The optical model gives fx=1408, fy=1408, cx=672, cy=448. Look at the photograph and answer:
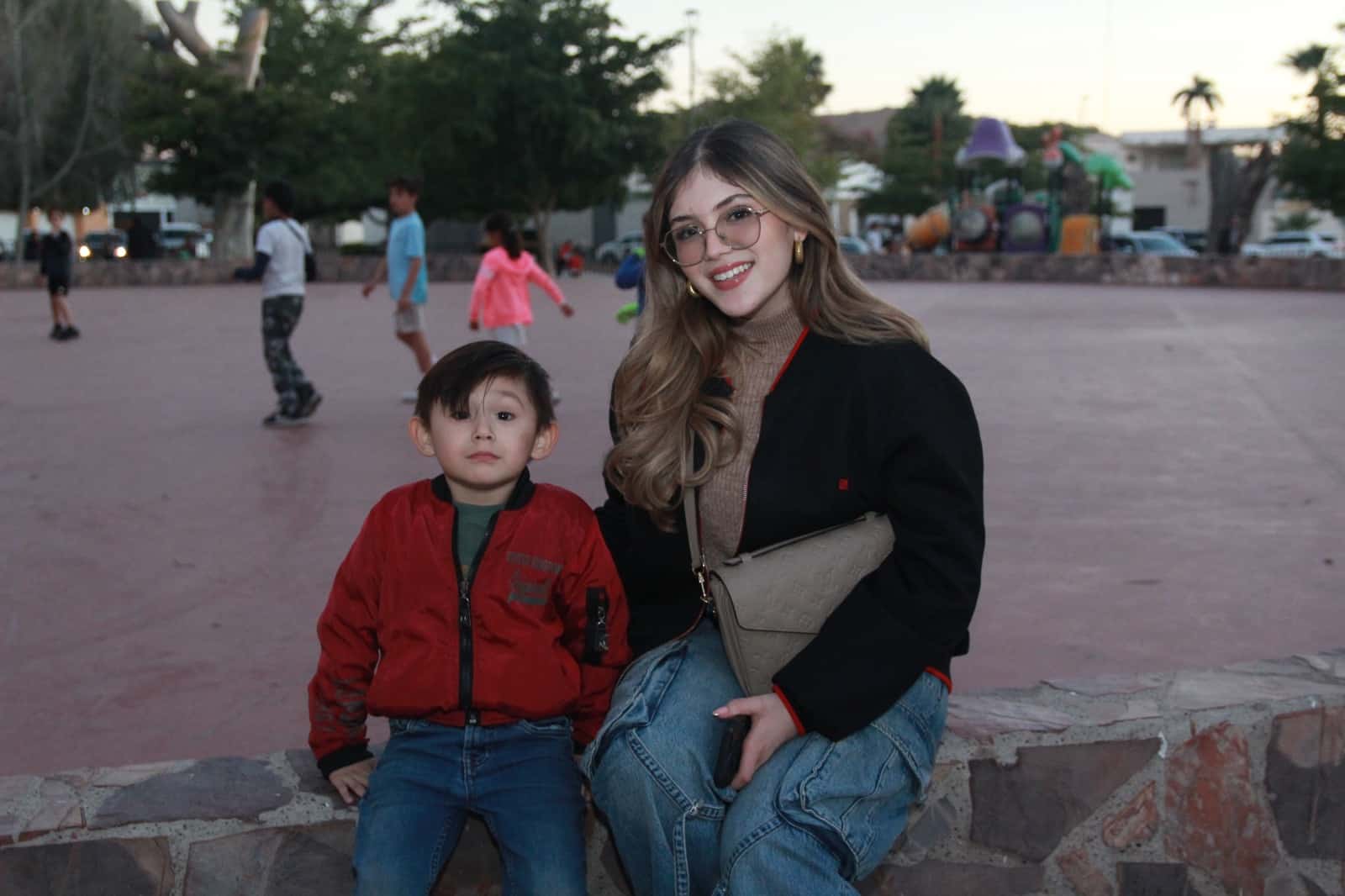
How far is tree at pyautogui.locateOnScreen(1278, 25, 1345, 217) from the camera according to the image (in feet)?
111

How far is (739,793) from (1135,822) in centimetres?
92

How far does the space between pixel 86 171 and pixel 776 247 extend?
143 ft

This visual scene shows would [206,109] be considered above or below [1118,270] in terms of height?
above

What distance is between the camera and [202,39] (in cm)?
3944

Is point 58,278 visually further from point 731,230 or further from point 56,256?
point 731,230

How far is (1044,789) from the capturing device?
268 centimetres

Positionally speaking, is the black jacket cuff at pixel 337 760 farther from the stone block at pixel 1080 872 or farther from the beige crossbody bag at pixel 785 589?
the stone block at pixel 1080 872

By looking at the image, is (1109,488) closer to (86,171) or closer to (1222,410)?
(1222,410)

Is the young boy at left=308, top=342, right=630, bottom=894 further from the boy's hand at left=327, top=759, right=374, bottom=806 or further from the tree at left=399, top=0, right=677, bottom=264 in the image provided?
the tree at left=399, top=0, right=677, bottom=264

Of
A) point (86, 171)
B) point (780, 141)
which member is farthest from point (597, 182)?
point (780, 141)

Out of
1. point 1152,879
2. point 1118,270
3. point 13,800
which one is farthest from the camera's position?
point 1118,270

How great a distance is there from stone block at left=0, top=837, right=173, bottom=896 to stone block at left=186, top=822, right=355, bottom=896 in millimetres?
59

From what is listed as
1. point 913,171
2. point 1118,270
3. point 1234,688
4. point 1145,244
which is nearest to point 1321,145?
point 1145,244

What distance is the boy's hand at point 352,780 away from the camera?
8.20 feet
